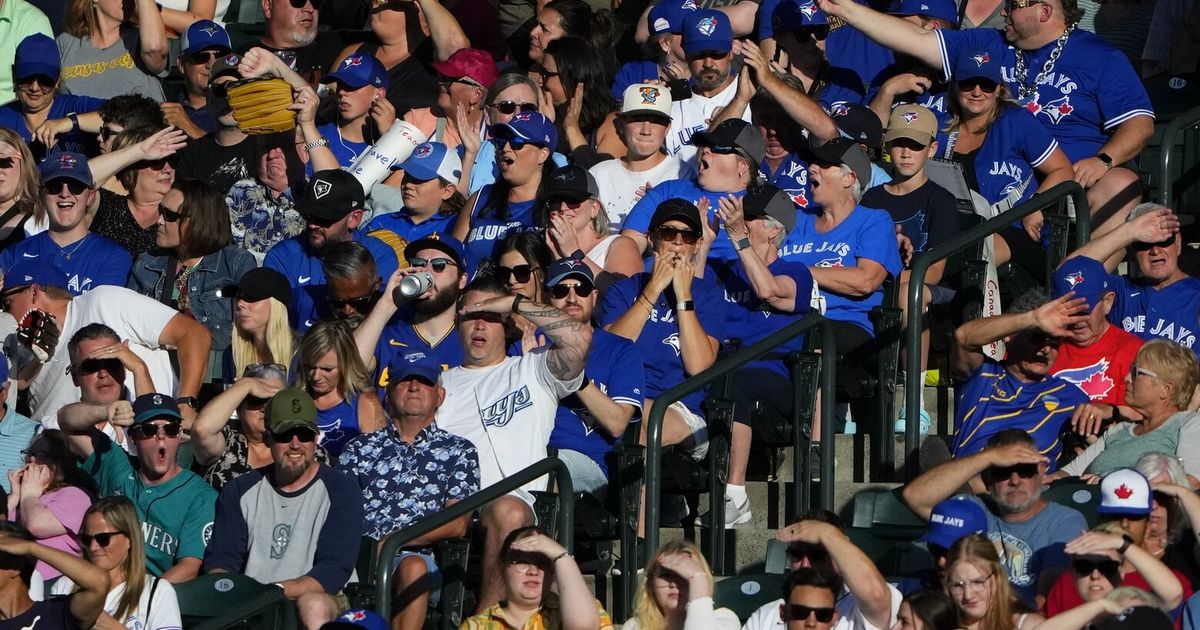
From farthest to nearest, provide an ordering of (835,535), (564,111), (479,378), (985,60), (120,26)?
(120,26)
(564,111)
(985,60)
(479,378)
(835,535)

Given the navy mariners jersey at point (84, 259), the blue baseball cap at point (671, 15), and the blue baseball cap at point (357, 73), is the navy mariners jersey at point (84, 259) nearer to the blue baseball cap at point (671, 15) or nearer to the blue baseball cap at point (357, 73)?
the blue baseball cap at point (357, 73)

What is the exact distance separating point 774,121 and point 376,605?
4.27 meters

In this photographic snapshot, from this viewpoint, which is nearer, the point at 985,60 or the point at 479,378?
the point at 479,378

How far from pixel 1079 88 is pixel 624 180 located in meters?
2.43

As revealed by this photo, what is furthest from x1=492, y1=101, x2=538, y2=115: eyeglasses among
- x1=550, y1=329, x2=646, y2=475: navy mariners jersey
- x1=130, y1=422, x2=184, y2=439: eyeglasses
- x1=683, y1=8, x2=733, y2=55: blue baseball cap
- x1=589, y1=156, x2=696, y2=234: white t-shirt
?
x1=130, y1=422, x2=184, y2=439: eyeglasses

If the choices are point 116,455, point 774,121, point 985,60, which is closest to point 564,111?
point 774,121

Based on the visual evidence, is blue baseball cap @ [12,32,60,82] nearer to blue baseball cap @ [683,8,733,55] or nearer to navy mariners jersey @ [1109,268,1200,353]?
blue baseball cap @ [683,8,733,55]

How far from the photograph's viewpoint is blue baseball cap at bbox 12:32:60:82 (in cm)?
1466

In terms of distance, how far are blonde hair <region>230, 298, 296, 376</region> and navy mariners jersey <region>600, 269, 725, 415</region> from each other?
157 centimetres

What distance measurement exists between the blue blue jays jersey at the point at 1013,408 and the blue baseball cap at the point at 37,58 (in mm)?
6489

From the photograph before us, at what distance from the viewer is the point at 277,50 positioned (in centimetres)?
1501

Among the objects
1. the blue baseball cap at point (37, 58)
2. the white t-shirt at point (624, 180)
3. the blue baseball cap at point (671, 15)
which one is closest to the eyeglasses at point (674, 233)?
the white t-shirt at point (624, 180)

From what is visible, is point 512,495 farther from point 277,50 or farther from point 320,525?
point 277,50

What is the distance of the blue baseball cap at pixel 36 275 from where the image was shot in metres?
12.5
